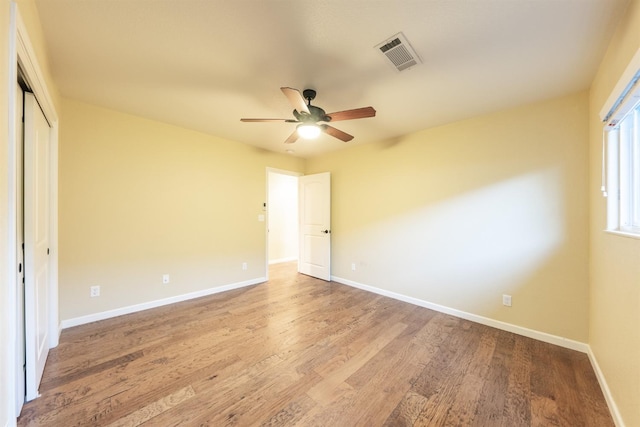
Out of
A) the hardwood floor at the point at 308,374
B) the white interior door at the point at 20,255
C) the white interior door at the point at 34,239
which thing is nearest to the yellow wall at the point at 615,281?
the hardwood floor at the point at 308,374

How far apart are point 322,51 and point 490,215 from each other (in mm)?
2459

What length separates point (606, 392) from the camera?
5.43 ft

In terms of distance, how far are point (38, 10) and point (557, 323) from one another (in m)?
4.68

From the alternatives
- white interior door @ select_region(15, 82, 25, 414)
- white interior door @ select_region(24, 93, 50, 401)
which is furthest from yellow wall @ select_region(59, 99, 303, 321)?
white interior door @ select_region(15, 82, 25, 414)

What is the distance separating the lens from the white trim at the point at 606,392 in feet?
4.73

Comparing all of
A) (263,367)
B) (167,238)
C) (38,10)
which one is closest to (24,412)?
(263,367)

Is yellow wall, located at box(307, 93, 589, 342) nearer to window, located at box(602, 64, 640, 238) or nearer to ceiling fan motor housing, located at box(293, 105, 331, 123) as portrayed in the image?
window, located at box(602, 64, 640, 238)

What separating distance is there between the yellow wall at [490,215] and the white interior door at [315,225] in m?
0.75

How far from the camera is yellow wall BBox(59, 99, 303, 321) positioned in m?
2.64

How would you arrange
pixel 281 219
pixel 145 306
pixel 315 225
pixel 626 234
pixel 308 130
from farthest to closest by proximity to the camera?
pixel 281 219
pixel 315 225
pixel 145 306
pixel 308 130
pixel 626 234

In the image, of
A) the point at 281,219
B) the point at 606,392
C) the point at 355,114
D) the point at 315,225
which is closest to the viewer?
the point at 606,392

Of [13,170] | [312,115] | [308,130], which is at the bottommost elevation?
[13,170]

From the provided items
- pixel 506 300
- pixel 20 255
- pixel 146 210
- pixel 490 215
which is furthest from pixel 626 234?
pixel 146 210

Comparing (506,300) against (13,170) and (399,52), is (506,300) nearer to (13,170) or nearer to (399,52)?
(399,52)
